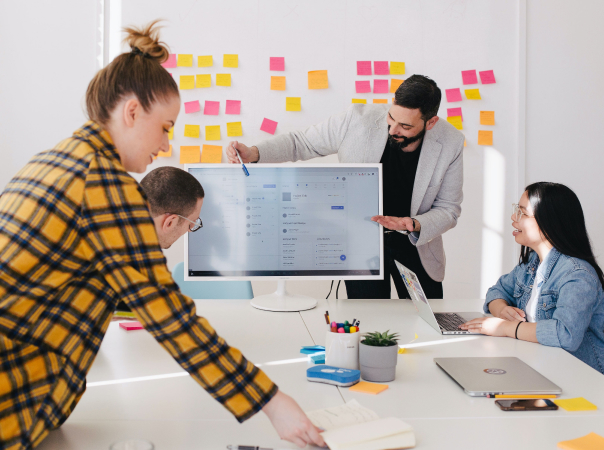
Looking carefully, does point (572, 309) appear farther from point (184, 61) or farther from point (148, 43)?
point (184, 61)

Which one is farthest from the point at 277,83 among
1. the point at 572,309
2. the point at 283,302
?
the point at 572,309

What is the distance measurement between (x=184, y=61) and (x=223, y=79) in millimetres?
231

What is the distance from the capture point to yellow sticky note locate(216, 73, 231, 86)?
2990 mm

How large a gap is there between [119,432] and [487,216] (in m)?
2.59

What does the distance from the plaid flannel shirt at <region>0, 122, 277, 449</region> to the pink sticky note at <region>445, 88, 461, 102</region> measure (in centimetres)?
253

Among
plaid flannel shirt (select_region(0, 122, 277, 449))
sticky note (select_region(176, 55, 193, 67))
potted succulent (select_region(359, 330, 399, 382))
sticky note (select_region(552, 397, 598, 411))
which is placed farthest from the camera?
sticky note (select_region(176, 55, 193, 67))

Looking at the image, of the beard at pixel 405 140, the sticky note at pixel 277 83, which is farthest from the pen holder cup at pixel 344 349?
the sticky note at pixel 277 83

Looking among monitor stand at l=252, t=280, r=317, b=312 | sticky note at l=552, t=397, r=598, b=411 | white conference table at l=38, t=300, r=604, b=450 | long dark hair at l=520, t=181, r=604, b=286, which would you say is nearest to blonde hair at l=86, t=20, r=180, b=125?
white conference table at l=38, t=300, r=604, b=450

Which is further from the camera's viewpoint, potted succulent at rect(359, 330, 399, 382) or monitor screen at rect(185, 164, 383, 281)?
monitor screen at rect(185, 164, 383, 281)

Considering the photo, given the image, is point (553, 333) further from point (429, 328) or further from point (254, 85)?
point (254, 85)

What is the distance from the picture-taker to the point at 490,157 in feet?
10.1

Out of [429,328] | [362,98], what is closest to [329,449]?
[429,328]

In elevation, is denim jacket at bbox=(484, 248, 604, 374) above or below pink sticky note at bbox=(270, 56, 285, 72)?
below

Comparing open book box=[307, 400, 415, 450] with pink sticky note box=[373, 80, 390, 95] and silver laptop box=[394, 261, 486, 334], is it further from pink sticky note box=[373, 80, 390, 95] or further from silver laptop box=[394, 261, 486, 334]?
pink sticky note box=[373, 80, 390, 95]
